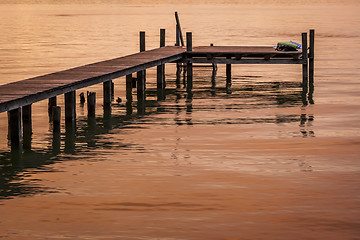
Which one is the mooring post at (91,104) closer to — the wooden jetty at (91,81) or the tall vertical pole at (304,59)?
the wooden jetty at (91,81)

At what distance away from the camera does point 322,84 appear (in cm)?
2998

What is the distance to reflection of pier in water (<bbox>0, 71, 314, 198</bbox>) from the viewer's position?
1608 cm

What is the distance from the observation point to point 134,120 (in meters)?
21.6

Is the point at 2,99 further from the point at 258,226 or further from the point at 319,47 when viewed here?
the point at 319,47

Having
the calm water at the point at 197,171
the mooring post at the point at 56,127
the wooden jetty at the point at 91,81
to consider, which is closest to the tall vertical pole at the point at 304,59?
the wooden jetty at the point at 91,81

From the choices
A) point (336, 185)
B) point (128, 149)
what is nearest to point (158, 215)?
point (336, 185)

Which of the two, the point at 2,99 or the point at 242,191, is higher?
the point at 2,99

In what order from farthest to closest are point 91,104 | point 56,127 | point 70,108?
1. point 91,104
2. point 70,108
3. point 56,127

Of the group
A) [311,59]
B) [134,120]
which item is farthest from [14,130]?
[311,59]

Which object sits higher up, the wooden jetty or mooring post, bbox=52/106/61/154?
the wooden jetty

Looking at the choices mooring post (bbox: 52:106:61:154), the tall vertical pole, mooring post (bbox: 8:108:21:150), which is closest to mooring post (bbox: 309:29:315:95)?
the tall vertical pole

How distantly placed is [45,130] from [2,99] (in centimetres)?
303

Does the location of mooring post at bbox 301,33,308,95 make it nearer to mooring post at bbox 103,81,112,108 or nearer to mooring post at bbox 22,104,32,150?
mooring post at bbox 103,81,112,108

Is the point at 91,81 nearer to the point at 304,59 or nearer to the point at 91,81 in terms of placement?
the point at 91,81
